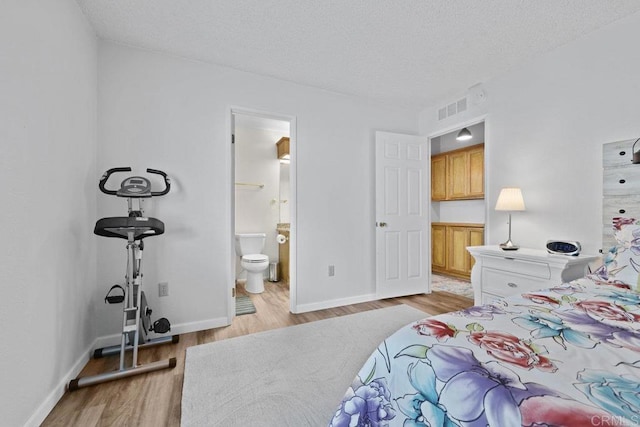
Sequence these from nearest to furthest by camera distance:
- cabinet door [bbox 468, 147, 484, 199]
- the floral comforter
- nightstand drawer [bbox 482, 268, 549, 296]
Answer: the floral comforter
nightstand drawer [bbox 482, 268, 549, 296]
cabinet door [bbox 468, 147, 484, 199]

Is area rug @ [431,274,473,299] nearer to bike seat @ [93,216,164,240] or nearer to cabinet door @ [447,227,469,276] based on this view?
cabinet door @ [447,227,469,276]

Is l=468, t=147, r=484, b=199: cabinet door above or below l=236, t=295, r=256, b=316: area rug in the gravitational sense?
above

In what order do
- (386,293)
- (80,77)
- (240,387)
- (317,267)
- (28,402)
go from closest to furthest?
(28,402) → (240,387) → (80,77) → (317,267) → (386,293)

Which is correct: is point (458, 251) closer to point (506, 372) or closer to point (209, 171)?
point (209, 171)

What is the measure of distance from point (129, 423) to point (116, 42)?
9.18 feet

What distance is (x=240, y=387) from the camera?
173 centimetres

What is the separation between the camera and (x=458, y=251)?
4.67m

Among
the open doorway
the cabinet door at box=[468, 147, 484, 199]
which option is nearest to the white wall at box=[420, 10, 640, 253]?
the open doorway

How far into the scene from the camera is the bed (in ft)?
1.82

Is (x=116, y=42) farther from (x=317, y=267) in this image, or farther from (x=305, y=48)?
(x=317, y=267)

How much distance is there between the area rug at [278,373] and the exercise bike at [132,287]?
36 cm

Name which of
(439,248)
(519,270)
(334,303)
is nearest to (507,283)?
(519,270)

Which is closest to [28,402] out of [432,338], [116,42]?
[432,338]

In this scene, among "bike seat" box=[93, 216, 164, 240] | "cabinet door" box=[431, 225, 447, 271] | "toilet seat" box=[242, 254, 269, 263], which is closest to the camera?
"bike seat" box=[93, 216, 164, 240]
